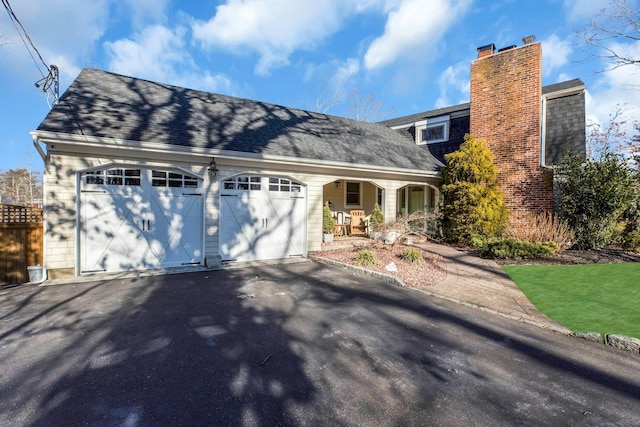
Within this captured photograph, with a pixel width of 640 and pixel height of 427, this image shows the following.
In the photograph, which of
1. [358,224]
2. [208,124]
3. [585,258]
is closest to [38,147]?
[208,124]

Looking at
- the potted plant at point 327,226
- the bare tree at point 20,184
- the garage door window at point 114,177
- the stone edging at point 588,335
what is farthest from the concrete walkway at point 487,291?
the bare tree at point 20,184

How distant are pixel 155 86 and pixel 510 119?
13.0 metres

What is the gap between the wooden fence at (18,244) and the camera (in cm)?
703

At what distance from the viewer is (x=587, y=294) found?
591cm

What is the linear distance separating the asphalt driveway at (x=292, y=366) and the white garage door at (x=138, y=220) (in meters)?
1.85

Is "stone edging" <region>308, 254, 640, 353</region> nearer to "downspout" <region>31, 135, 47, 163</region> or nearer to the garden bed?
the garden bed

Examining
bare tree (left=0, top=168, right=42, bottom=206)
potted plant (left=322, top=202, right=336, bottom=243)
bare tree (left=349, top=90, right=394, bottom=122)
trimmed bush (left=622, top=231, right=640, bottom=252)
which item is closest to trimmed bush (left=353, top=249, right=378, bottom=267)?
potted plant (left=322, top=202, right=336, bottom=243)

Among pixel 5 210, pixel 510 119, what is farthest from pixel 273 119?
pixel 510 119

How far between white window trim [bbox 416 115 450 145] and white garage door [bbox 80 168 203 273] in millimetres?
11683

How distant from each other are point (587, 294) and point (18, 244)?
470 inches

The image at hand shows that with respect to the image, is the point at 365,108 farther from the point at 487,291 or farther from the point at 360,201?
the point at 487,291

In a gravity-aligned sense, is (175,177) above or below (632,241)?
above

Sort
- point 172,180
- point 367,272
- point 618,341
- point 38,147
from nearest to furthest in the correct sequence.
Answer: point 618,341, point 38,147, point 367,272, point 172,180

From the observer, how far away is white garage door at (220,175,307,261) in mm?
8805
